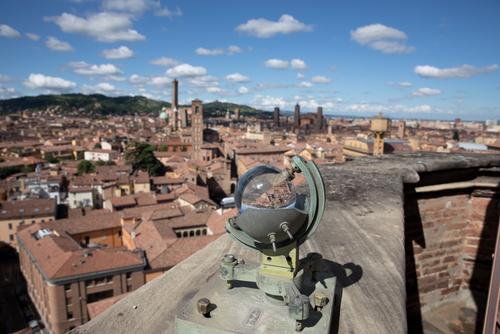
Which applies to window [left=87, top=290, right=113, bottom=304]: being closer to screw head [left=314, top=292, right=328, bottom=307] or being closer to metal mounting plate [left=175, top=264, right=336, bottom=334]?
metal mounting plate [left=175, top=264, right=336, bottom=334]

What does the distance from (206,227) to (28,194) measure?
70.4ft

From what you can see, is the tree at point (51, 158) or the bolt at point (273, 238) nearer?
the bolt at point (273, 238)

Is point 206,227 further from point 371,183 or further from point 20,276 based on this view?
point 371,183

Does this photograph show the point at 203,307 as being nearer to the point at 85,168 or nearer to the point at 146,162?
the point at 146,162

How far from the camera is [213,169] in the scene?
42.6 metres

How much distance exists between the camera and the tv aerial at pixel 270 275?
1216 mm

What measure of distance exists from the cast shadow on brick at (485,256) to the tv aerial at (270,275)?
282 centimetres

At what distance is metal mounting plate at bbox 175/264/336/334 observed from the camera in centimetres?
119

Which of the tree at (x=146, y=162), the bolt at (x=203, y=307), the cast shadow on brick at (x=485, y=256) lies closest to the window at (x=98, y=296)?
the cast shadow on brick at (x=485, y=256)

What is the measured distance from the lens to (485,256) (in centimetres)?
352

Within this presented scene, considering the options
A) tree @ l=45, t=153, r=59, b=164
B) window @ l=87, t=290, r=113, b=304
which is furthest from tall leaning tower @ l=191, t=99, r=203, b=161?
window @ l=87, t=290, r=113, b=304

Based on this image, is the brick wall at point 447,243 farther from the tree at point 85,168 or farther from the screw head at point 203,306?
the tree at point 85,168

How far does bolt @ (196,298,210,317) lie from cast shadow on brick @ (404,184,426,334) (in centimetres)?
252

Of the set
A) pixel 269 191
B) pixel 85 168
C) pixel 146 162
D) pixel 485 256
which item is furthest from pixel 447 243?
pixel 85 168
